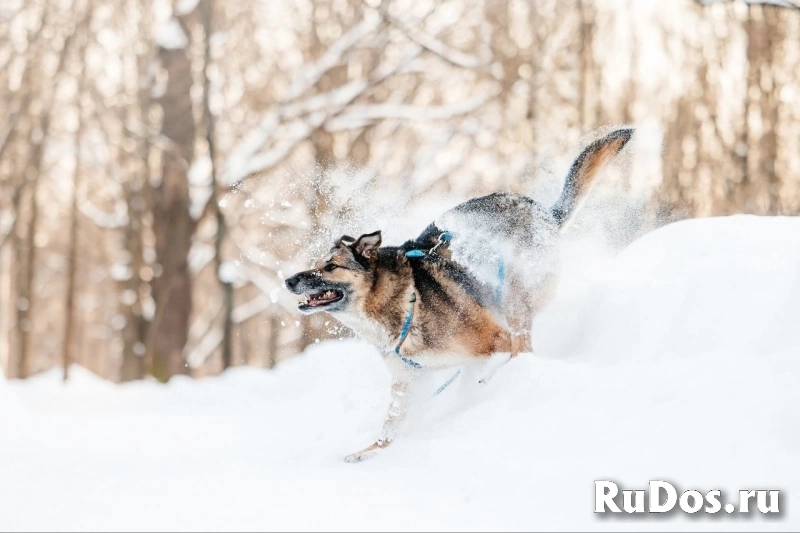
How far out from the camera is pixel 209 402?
8.55m

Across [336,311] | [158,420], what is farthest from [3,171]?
[336,311]

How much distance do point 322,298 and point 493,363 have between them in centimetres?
117

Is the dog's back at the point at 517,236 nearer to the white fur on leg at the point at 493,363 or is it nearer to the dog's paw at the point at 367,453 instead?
the white fur on leg at the point at 493,363

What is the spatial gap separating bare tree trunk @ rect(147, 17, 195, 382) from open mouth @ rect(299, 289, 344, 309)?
25.6 feet

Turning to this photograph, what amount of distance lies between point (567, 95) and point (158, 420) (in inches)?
429

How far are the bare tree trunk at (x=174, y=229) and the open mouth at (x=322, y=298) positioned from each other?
7792 millimetres

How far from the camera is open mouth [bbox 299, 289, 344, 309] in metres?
4.84

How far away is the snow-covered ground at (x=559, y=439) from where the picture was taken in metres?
3.02

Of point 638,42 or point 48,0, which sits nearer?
point 48,0

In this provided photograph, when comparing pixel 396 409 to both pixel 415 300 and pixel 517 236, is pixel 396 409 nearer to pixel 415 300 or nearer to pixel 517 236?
pixel 415 300

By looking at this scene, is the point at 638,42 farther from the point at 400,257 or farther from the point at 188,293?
the point at 400,257

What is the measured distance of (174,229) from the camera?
12.2 m

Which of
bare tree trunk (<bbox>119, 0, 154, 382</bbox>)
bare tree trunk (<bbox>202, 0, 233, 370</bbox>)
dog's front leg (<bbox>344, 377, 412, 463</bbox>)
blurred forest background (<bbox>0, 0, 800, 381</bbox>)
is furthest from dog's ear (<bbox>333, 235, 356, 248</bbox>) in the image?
bare tree trunk (<bbox>119, 0, 154, 382</bbox>)

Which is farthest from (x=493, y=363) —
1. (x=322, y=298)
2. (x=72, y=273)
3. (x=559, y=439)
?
(x=72, y=273)
